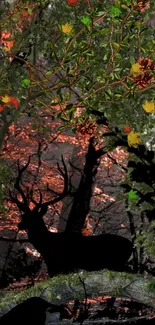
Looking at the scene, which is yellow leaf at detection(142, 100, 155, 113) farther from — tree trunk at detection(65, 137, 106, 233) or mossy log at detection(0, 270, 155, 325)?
tree trunk at detection(65, 137, 106, 233)

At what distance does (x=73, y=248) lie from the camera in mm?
12203

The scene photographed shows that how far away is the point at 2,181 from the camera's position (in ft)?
33.4

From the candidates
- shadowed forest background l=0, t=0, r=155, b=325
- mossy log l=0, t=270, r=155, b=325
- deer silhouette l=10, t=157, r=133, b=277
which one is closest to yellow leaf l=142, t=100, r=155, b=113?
shadowed forest background l=0, t=0, r=155, b=325

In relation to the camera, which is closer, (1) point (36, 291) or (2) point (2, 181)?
(1) point (36, 291)

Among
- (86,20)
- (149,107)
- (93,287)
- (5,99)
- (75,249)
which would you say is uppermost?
(86,20)

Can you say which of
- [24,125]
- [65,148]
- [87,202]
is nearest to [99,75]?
[87,202]

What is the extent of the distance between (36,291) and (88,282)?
944 mm

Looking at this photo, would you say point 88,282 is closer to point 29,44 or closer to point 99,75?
point 99,75

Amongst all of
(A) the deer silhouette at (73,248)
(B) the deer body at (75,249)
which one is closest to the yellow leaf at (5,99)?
(A) the deer silhouette at (73,248)

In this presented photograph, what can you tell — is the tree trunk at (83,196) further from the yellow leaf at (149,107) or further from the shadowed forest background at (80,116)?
the yellow leaf at (149,107)

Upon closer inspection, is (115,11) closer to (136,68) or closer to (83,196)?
(136,68)

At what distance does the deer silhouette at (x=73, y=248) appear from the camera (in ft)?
39.5

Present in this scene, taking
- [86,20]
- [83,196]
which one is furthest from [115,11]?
[83,196]

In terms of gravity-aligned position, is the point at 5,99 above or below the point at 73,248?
above
